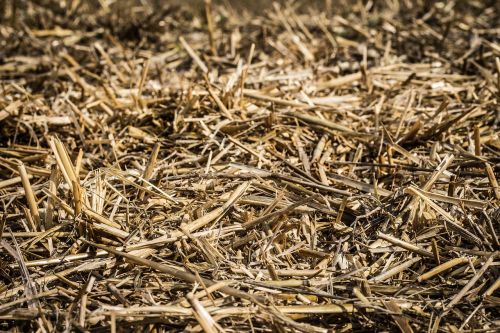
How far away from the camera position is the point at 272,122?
7.25 ft

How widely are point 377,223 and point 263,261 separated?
47 cm

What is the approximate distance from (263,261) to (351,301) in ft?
1.09

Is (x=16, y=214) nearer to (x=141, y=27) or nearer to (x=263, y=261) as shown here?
(x=263, y=261)

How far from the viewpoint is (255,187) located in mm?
1897

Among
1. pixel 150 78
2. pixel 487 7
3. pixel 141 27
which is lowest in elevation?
pixel 487 7

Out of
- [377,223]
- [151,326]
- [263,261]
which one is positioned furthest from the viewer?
[377,223]

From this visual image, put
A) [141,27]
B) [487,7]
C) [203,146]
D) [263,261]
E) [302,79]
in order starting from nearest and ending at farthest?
[263,261] < [203,146] < [302,79] < [141,27] < [487,7]

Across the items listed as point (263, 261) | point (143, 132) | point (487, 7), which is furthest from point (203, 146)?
point (487, 7)

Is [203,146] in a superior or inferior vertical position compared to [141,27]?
inferior

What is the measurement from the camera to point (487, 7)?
354 cm

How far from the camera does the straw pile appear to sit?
1484 millimetres

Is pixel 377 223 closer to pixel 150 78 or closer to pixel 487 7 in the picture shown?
pixel 150 78

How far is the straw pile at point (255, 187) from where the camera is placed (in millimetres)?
1484

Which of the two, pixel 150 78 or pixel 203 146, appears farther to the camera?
pixel 150 78
